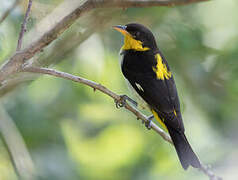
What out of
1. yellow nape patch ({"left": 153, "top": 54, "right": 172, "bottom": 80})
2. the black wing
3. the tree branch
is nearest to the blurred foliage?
yellow nape patch ({"left": 153, "top": 54, "right": 172, "bottom": 80})

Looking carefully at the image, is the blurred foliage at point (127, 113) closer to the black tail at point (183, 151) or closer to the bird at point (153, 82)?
the bird at point (153, 82)

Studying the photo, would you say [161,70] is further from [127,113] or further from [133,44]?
[127,113]

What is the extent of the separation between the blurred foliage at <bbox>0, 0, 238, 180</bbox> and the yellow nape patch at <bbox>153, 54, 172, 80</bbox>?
0.34 m

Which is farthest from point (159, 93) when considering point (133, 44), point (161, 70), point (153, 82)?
point (133, 44)

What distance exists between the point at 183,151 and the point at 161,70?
2.97 ft

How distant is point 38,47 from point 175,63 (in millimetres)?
2948

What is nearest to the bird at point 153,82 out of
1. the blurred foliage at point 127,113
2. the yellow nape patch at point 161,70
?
the yellow nape patch at point 161,70

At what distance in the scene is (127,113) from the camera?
4.83 meters

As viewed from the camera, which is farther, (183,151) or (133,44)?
(133,44)

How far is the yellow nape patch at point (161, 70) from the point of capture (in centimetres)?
386

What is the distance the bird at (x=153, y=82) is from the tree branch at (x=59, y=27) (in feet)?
5.48

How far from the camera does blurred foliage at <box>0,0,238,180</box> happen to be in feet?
13.6

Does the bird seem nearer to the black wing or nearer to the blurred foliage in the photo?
the black wing

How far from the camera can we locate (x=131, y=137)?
15.1 feet
